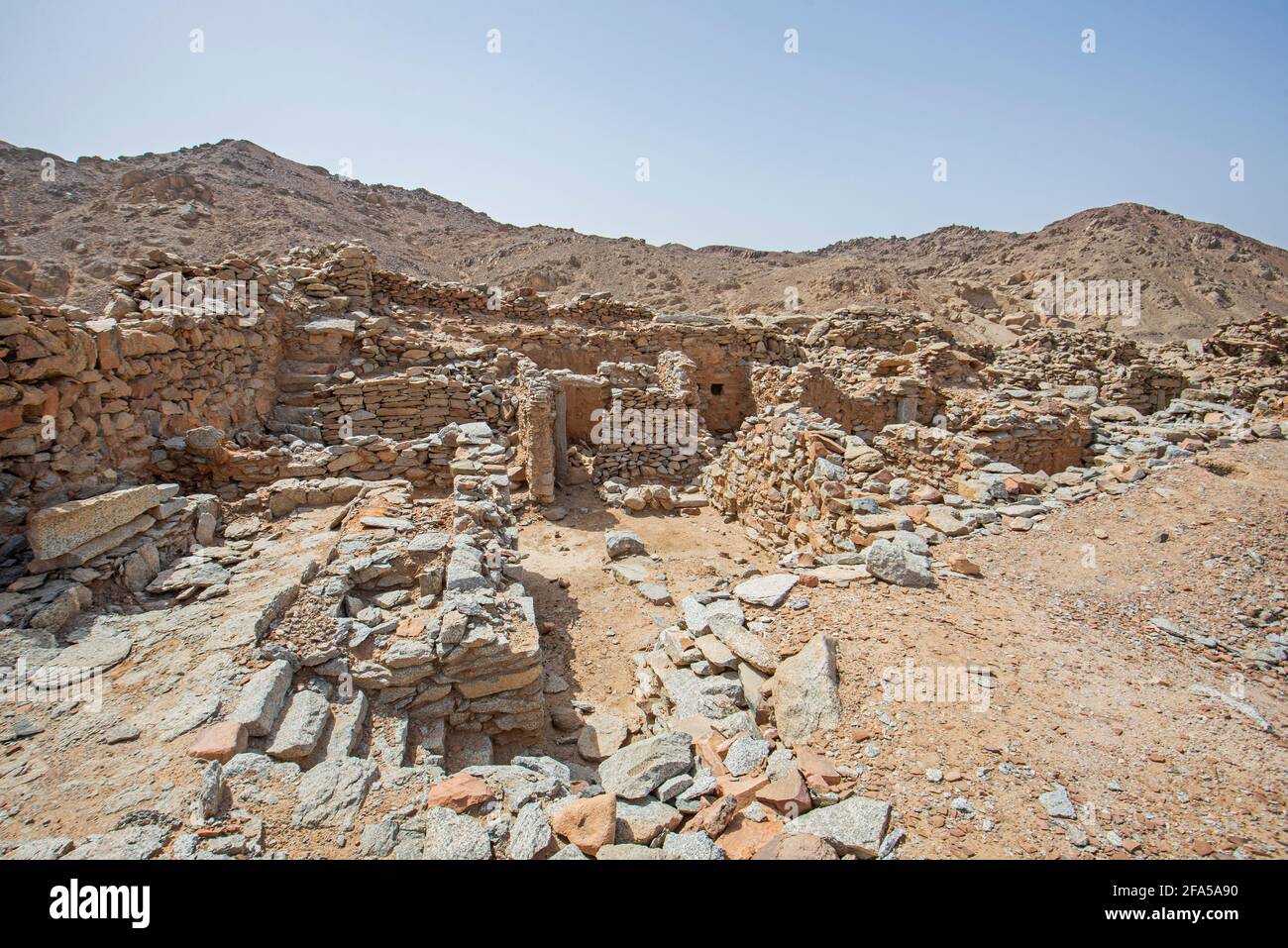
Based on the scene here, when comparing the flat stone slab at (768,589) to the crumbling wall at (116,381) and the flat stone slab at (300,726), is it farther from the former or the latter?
the crumbling wall at (116,381)

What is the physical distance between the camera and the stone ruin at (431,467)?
3420 mm

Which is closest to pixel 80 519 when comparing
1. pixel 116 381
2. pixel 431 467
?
pixel 116 381

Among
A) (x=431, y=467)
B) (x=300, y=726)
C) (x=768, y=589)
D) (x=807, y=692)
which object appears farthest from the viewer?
(x=431, y=467)

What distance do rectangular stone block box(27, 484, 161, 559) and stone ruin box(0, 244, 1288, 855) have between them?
0.06ft

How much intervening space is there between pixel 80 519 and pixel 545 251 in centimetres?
3309

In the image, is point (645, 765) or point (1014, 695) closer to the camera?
point (645, 765)

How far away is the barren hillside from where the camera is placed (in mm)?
23141

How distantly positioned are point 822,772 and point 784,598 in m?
1.81

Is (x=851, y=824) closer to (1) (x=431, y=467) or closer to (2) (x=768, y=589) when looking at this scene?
(2) (x=768, y=589)

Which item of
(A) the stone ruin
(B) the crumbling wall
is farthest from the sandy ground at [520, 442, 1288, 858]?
(B) the crumbling wall

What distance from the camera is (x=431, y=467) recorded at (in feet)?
24.0

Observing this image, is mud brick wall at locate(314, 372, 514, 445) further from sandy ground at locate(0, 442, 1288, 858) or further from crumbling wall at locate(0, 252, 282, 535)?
sandy ground at locate(0, 442, 1288, 858)
